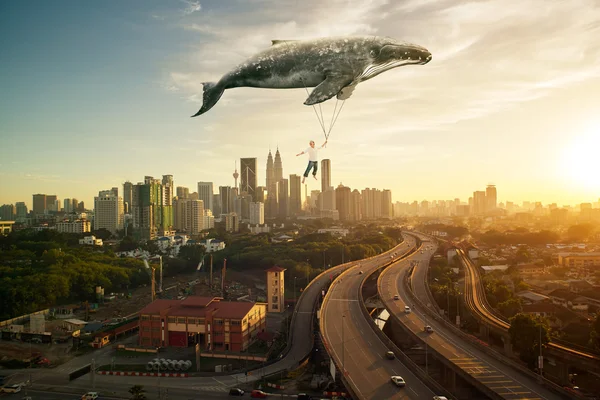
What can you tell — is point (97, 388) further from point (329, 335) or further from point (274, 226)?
point (274, 226)

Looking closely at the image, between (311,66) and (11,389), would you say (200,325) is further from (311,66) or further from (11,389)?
(311,66)

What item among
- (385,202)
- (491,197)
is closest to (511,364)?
(385,202)

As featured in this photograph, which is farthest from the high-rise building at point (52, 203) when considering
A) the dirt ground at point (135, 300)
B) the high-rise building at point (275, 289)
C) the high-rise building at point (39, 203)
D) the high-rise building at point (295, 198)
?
the high-rise building at point (275, 289)

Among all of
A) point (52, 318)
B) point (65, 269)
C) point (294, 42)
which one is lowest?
point (52, 318)

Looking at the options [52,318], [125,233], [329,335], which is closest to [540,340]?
[329,335]

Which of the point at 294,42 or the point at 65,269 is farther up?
the point at 294,42

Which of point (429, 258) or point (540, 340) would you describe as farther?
point (429, 258)
